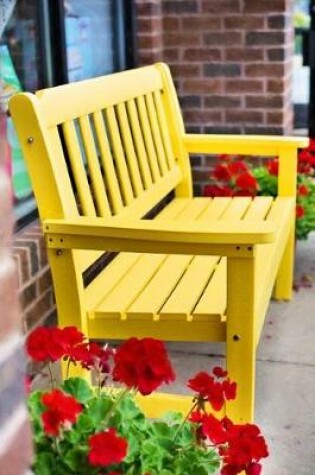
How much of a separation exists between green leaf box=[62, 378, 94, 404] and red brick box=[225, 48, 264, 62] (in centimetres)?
316

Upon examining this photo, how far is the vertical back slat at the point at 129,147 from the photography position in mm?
3256

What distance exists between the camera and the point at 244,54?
15.5 ft

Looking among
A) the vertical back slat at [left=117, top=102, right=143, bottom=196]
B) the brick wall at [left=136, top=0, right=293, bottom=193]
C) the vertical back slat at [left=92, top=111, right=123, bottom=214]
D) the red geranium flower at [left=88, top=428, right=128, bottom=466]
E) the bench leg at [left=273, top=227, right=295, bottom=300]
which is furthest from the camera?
the brick wall at [left=136, top=0, right=293, bottom=193]

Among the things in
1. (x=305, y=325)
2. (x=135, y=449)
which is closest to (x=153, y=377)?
(x=135, y=449)

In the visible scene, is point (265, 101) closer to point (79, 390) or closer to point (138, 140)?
point (138, 140)

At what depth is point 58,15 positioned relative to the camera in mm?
3512

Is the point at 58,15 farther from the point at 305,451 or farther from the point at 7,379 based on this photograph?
the point at 7,379

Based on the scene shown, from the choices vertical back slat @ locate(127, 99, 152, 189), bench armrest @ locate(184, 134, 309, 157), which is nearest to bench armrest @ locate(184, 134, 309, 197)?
bench armrest @ locate(184, 134, 309, 157)

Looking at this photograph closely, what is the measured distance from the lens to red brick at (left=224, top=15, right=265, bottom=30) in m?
4.66

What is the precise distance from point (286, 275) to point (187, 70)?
4.69 feet

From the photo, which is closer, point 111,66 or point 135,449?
point 135,449

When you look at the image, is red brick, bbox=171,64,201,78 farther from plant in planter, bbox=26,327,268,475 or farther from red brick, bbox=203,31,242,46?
plant in planter, bbox=26,327,268,475

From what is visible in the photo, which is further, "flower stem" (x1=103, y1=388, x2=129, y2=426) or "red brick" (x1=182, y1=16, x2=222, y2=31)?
"red brick" (x1=182, y1=16, x2=222, y2=31)

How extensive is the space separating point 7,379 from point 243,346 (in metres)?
1.50
